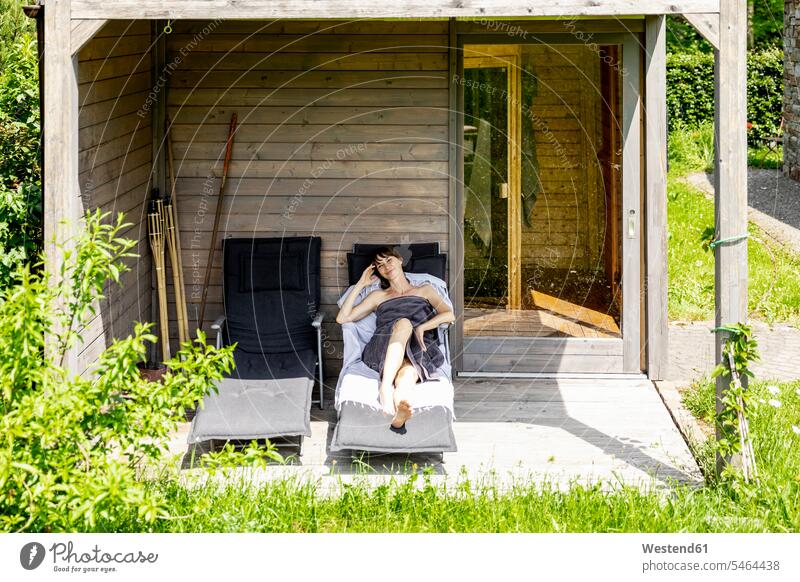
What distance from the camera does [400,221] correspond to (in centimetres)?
744

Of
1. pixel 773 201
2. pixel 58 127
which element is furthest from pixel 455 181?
pixel 773 201

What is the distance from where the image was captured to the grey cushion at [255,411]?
5770 millimetres

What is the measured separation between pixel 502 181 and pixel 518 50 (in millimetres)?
824

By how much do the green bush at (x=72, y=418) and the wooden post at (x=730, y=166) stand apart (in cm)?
228

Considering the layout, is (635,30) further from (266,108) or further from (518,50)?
(266,108)

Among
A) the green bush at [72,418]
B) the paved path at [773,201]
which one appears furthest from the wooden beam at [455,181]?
the paved path at [773,201]

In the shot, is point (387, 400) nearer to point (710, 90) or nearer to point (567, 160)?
point (567, 160)

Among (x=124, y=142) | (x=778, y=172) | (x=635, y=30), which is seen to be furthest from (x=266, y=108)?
(x=778, y=172)

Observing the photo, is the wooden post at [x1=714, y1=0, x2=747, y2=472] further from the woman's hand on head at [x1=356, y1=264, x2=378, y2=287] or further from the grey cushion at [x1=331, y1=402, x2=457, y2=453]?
the woman's hand on head at [x1=356, y1=264, x2=378, y2=287]

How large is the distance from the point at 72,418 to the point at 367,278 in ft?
9.85

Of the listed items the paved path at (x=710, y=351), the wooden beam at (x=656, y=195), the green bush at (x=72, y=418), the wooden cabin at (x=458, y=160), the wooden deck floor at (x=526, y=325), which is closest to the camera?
the green bush at (x=72, y=418)

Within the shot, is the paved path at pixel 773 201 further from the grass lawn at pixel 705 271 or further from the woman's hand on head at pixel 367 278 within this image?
the woman's hand on head at pixel 367 278
